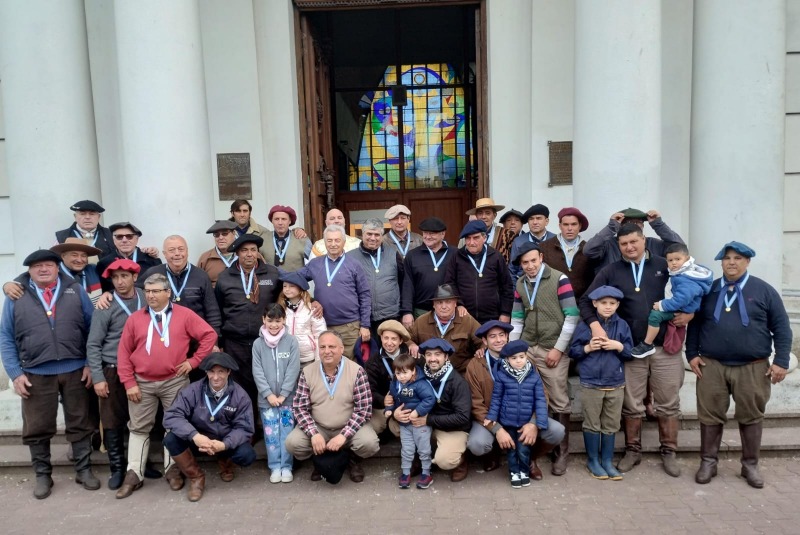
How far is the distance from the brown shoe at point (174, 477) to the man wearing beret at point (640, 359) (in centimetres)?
382

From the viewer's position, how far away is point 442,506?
508cm

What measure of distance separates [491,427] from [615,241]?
2.17 m

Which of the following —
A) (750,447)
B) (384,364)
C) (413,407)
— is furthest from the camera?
(384,364)

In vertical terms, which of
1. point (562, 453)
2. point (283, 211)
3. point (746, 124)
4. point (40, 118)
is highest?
point (40, 118)

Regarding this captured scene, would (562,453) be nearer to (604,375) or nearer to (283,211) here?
(604,375)

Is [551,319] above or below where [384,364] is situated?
above

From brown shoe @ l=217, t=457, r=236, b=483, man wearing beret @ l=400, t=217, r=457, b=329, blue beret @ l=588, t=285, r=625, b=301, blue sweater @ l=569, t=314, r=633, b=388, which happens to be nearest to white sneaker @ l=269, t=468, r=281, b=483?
brown shoe @ l=217, t=457, r=236, b=483

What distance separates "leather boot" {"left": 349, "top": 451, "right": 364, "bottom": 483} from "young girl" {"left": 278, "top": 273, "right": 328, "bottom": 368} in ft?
3.14

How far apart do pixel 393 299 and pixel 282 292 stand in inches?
44.5

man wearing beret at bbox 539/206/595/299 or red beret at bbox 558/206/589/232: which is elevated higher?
red beret at bbox 558/206/589/232

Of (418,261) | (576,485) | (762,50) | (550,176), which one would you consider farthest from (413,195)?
(576,485)

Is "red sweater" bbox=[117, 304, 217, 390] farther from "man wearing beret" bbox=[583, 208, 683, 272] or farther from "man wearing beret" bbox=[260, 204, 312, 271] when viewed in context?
"man wearing beret" bbox=[583, 208, 683, 272]

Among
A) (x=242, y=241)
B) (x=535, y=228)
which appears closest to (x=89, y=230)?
(x=242, y=241)

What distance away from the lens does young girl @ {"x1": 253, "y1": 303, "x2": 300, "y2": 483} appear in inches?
223
